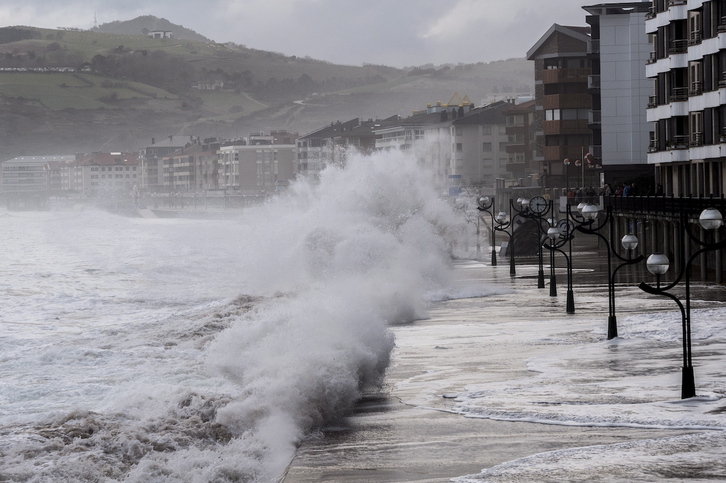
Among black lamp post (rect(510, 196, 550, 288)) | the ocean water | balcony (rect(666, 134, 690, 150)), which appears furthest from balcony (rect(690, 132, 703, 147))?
the ocean water

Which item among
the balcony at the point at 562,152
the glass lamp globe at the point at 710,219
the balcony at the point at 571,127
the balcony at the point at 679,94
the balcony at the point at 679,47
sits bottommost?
the glass lamp globe at the point at 710,219

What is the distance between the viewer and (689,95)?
180 feet

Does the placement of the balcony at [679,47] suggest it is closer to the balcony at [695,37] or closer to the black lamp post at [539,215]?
the balcony at [695,37]

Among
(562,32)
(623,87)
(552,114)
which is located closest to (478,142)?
(562,32)

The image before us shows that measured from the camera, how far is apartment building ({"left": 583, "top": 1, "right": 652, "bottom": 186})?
262 feet

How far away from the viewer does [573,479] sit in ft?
39.9

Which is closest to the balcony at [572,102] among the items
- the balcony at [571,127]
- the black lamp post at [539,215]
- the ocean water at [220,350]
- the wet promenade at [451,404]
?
the balcony at [571,127]

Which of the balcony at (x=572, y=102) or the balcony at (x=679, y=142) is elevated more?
the balcony at (x=572, y=102)

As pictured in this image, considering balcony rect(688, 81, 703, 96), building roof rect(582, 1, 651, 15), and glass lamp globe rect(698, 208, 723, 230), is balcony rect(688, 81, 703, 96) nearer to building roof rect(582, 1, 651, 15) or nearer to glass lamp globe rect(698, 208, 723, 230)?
building roof rect(582, 1, 651, 15)

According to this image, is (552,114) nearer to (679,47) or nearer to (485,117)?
(679,47)

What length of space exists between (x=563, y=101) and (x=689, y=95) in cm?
4643

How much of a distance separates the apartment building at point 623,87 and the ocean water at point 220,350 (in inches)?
1065

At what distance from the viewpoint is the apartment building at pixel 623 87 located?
79.9 metres

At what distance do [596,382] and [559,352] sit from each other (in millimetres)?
3830
